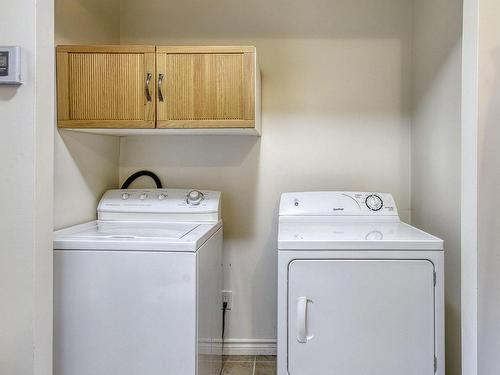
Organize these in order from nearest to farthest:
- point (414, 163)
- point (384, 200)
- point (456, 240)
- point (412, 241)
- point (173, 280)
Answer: point (173, 280) → point (412, 241) → point (456, 240) → point (384, 200) → point (414, 163)

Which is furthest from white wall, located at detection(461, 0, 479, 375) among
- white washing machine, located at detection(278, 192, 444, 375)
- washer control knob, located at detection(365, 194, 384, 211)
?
washer control knob, located at detection(365, 194, 384, 211)

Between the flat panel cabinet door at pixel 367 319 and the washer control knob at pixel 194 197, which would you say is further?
the washer control knob at pixel 194 197

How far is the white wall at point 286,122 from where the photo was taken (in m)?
2.34

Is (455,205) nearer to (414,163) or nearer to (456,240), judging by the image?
(456,240)

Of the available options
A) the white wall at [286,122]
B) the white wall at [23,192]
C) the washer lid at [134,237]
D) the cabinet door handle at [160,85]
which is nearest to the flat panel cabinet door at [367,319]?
the washer lid at [134,237]

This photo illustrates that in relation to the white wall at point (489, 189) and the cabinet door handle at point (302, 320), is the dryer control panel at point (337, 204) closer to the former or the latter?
the cabinet door handle at point (302, 320)

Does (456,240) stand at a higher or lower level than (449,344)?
higher

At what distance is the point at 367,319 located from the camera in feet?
4.93

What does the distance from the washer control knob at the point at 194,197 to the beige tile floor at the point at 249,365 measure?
104 cm

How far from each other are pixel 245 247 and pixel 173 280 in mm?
1015

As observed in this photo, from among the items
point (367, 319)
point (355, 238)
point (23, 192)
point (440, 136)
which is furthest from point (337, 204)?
point (23, 192)

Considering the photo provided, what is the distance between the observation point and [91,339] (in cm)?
143

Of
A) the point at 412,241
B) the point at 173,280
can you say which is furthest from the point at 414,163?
the point at 173,280

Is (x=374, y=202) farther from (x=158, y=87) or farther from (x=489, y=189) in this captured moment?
(x=158, y=87)
